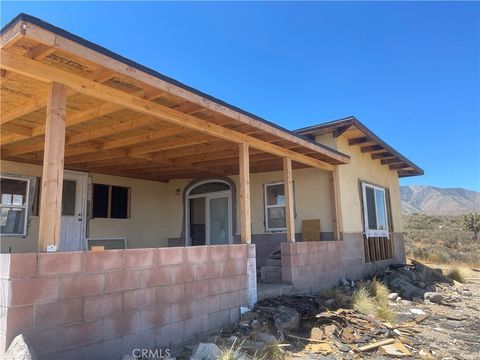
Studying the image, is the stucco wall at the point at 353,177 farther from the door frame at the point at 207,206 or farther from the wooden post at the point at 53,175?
the wooden post at the point at 53,175

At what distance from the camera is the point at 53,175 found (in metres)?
3.70

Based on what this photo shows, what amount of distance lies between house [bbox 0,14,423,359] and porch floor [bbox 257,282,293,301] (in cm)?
7

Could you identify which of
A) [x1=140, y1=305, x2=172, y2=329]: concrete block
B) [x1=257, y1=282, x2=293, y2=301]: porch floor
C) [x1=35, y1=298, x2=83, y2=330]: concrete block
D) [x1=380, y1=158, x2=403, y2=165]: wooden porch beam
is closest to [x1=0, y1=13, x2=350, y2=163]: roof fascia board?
[x1=35, y1=298, x2=83, y2=330]: concrete block

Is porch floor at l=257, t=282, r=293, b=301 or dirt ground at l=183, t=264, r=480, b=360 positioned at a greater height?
porch floor at l=257, t=282, r=293, b=301

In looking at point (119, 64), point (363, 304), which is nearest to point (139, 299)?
point (119, 64)

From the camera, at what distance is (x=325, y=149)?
823 centimetres

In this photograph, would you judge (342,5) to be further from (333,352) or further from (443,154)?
(443,154)

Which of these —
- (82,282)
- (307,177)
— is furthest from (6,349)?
(307,177)

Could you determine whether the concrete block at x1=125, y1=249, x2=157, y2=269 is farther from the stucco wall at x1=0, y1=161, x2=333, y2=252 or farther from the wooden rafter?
the wooden rafter

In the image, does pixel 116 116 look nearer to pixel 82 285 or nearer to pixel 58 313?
pixel 82 285

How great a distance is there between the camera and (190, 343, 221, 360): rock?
4109 millimetres

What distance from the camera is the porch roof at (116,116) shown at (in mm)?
3578

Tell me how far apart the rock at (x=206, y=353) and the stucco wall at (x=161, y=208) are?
5.87 m

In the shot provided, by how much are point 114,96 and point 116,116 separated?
1131 millimetres
